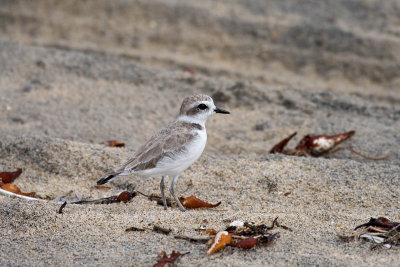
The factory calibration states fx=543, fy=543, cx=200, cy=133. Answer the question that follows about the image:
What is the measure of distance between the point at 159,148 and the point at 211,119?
254 cm

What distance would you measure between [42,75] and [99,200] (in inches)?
139

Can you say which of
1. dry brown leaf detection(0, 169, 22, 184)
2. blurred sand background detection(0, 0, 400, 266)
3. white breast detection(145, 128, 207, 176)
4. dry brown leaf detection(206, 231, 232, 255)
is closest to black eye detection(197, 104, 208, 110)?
white breast detection(145, 128, 207, 176)

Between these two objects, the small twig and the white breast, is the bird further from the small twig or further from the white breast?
the small twig

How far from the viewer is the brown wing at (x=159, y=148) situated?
4332 millimetres

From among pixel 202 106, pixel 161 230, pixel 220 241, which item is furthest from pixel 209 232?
pixel 202 106

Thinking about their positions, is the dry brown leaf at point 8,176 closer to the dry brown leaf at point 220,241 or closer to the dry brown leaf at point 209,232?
the dry brown leaf at point 209,232

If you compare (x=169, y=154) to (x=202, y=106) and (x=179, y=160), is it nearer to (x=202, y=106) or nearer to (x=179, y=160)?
(x=179, y=160)

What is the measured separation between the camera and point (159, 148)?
4.41 m

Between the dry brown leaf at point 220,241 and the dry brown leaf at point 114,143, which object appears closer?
the dry brown leaf at point 220,241

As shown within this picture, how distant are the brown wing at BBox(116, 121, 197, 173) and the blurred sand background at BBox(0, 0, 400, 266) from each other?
1.14 ft

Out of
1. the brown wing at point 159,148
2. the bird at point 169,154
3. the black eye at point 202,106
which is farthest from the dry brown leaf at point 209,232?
the black eye at point 202,106

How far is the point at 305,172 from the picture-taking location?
493 centimetres

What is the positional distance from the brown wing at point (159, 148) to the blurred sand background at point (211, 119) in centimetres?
35

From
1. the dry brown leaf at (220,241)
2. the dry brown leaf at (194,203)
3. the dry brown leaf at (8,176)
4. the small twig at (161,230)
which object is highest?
the dry brown leaf at (220,241)
